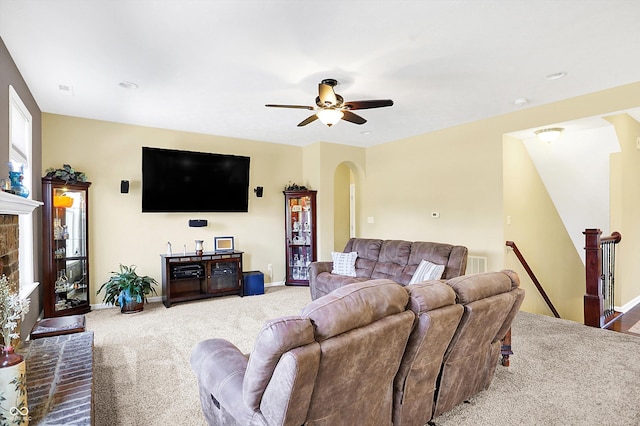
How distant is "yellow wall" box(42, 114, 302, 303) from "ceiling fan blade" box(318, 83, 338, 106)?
317 centimetres

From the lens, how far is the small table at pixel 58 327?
2855 millimetres

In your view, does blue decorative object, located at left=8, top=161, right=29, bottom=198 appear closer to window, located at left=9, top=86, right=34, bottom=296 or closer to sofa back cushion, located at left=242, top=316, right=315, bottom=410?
window, located at left=9, top=86, right=34, bottom=296

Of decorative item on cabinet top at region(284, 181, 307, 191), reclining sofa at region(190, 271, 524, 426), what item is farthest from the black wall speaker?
reclining sofa at region(190, 271, 524, 426)

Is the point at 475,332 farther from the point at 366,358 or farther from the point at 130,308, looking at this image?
the point at 130,308

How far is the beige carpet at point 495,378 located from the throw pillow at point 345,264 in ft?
3.66

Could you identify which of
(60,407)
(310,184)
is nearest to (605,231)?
(310,184)

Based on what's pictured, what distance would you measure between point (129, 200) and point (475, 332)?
4.90 metres

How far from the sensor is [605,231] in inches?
207

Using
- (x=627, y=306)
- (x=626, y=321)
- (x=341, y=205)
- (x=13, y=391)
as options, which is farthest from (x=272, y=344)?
(x=341, y=205)

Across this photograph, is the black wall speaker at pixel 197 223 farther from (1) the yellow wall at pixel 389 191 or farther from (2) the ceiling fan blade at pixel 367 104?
(2) the ceiling fan blade at pixel 367 104

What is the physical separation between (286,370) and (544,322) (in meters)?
4.00

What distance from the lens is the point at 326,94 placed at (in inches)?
124

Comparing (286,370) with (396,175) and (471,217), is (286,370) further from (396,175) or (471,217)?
(396,175)

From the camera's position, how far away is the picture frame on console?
18.5ft
